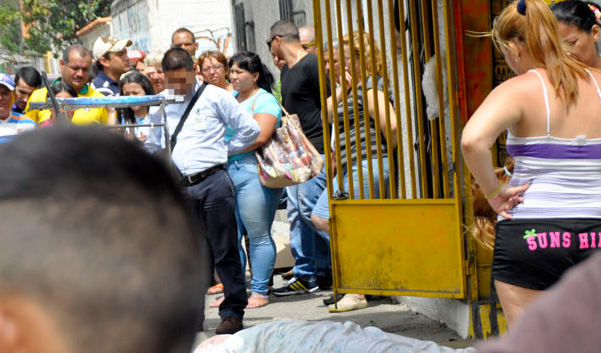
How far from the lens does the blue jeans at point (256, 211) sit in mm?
6238

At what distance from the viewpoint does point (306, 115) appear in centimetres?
680

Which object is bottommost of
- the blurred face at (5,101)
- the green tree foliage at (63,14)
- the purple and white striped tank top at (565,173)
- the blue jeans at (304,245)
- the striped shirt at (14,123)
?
the blue jeans at (304,245)

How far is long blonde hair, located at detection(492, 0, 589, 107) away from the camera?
310 cm

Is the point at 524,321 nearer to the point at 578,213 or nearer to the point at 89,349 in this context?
the point at 89,349

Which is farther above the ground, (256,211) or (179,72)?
(179,72)

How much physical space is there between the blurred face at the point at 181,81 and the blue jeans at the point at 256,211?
2.61 feet

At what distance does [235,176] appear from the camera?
623 cm

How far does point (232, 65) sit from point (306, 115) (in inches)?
27.4

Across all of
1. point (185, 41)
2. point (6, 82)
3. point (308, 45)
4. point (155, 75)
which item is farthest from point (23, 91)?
point (308, 45)

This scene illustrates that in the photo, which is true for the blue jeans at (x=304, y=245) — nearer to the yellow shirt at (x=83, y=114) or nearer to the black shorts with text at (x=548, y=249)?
the yellow shirt at (x=83, y=114)

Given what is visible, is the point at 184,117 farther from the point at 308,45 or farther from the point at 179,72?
the point at 308,45

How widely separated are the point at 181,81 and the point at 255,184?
1022mm

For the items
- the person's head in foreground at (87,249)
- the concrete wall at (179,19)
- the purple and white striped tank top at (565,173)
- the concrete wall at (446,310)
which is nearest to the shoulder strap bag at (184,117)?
the concrete wall at (446,310)

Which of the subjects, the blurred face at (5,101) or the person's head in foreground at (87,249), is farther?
the blurred face at (5,101)
